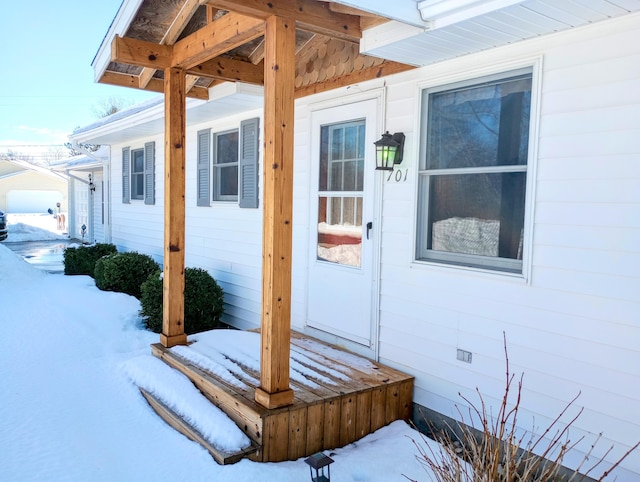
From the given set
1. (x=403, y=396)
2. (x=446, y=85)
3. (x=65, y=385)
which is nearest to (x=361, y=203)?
(x=446, y=85)

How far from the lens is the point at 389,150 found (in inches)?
146

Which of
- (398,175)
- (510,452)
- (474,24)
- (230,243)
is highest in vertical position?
(474,24)

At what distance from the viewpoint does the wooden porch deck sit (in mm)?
2979

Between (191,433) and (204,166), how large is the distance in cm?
411

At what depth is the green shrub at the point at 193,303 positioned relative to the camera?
546 centimetres

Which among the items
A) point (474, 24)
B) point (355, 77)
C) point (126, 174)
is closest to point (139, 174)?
point (126, 174)

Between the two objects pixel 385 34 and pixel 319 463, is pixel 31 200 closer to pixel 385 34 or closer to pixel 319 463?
pixel 385 34

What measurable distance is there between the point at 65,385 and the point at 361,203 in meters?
2.72

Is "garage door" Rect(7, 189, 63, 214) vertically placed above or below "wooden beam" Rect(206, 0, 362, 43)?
below

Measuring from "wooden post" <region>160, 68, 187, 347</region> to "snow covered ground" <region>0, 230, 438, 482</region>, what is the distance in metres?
0.41

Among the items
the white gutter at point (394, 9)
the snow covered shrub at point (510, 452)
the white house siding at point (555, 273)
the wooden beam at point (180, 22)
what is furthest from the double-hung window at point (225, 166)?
the snow covered shrub at point (510, 452)

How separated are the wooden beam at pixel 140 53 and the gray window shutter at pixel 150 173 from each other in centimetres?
442

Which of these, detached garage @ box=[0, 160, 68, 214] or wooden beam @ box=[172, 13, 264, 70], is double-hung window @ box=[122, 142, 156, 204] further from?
detached garage @ box=[0, 160, 68, 214]

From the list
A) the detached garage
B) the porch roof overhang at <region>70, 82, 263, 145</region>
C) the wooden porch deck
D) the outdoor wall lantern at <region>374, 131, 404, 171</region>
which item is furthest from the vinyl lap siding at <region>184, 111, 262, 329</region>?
the detached garage
